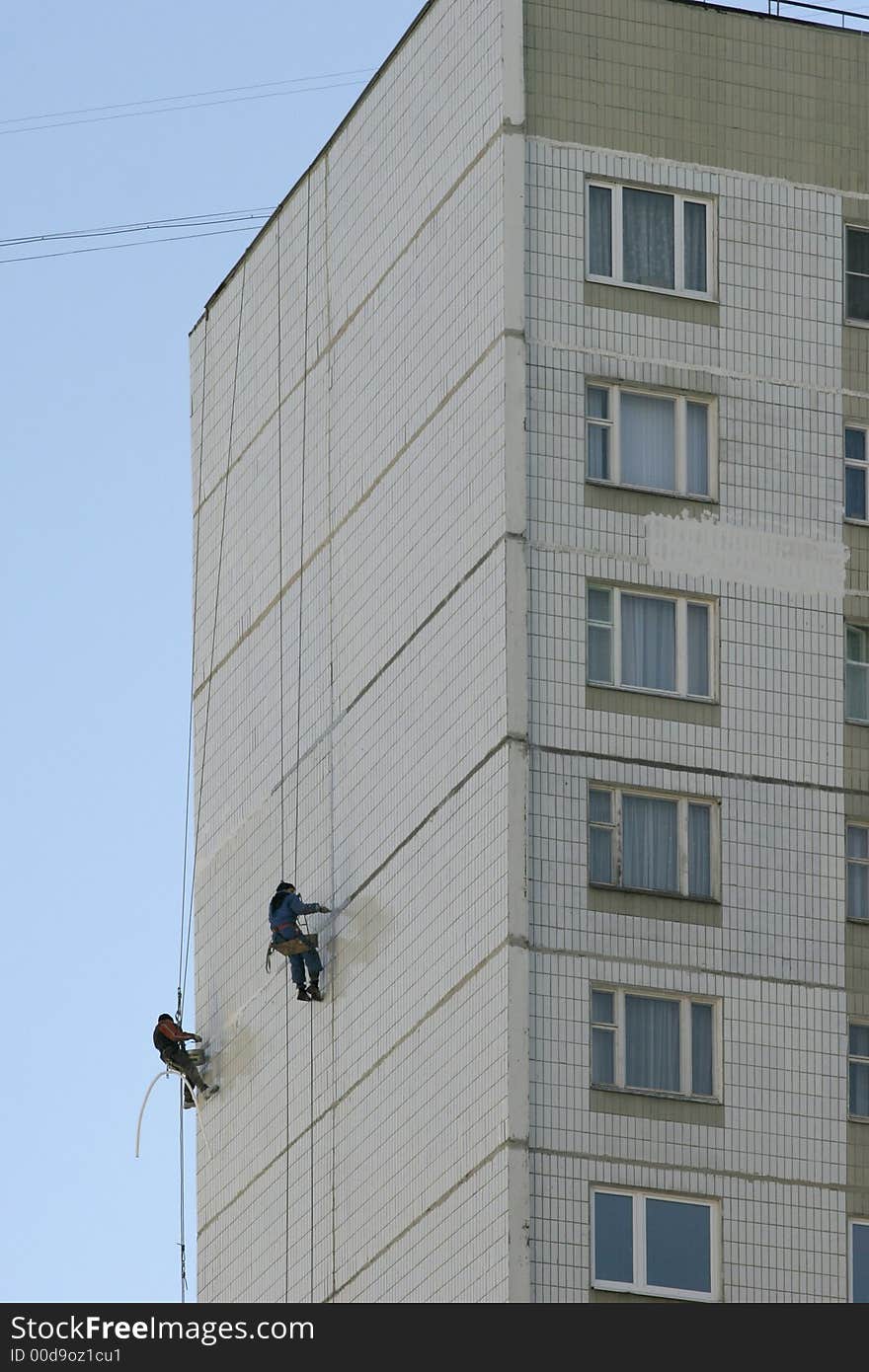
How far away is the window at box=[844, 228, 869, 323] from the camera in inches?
3027

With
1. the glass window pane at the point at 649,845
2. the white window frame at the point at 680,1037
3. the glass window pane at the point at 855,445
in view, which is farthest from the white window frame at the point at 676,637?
the white window frame at the point at 680,1037

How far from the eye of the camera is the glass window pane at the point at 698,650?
73688 mm

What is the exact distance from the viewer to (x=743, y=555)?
7450 centimetres

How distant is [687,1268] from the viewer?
229 ft

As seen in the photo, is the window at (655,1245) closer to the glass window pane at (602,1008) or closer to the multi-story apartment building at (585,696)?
the multi-story apartment building at (585,696)

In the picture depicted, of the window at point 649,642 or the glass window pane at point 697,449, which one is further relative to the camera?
the glass window pane at point 697,449

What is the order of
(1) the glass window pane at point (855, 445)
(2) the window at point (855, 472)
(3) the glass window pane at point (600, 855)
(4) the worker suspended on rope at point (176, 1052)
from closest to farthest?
(3) the glass window pane at point (600, 855) → (2) the window at point (855, 472) → (1) the glass window pane at point (855, 445) → (4) the worker suspended on rope at point (176, 1052)

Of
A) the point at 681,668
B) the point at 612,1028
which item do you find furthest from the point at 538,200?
the point at 612,1028

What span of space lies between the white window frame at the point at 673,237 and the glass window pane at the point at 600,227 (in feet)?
0.11

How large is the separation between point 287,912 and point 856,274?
1540 centimetres

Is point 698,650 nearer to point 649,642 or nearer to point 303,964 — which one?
point 649,642

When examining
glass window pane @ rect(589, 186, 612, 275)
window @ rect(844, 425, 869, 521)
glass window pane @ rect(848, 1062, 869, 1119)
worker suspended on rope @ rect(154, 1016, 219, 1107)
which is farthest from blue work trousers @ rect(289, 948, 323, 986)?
glass window pane @ rect(589, 186, 612, 275)
